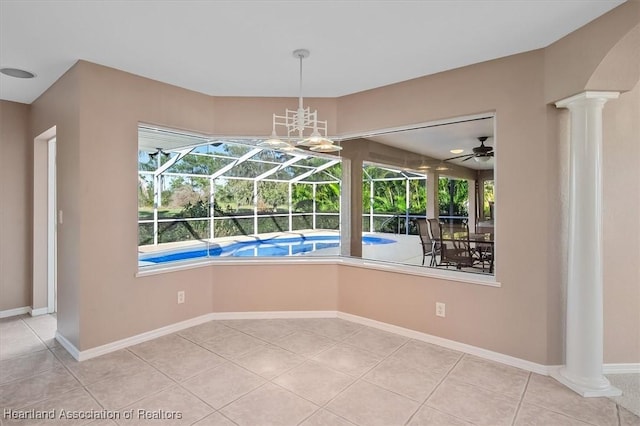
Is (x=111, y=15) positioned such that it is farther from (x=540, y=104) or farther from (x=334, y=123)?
(x=540, y=104)

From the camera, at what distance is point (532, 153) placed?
2.71m

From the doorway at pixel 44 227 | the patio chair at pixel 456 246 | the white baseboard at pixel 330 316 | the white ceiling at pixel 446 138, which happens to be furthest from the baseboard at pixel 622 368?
the doorway at pixel 44 227

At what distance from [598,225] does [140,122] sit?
4.02 m

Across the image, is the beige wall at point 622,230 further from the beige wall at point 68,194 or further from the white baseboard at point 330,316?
the beige wall at point 68,194

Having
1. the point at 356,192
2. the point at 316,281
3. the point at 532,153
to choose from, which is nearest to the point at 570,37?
the point at 532,153

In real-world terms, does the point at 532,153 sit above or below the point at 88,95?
below

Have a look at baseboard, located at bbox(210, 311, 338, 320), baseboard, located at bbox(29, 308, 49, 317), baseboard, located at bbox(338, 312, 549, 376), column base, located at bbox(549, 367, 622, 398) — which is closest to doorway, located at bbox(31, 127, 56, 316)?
baseboard, located at bbox(29, 308, 49, 317)

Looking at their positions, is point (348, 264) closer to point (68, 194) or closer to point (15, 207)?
point (68, 194)

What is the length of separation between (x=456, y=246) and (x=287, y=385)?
2.05 m

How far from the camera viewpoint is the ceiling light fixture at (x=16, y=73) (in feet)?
10.1

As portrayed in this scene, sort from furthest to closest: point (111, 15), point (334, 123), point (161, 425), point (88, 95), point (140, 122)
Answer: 1. point (334, 123)
2. point (140, 122)
3. point (88, 95)
4. point (111, 15)
5. point (161, 425)

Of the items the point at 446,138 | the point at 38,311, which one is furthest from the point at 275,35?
the point at 38,311

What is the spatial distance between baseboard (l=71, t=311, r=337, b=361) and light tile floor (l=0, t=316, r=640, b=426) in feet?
0.27

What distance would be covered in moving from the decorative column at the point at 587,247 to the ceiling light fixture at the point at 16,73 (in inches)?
184
